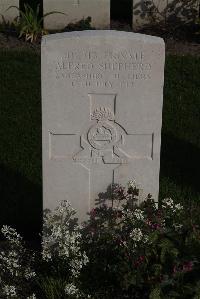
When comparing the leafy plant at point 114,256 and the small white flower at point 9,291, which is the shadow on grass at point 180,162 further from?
the small white flower at point 9,291

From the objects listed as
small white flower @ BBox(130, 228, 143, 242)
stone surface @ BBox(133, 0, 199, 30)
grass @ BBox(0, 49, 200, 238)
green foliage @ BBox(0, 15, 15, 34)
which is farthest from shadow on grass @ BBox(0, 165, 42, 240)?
stone surface @ BBox(133, 0, 199, 30)

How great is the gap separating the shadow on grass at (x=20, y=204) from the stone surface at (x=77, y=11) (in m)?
3.65

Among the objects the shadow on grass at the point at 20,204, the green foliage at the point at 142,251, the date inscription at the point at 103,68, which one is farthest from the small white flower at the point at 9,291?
the date inscription at the point at 103,68

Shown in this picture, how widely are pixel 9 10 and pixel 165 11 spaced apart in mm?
2086

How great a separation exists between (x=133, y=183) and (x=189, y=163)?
76.2 inches

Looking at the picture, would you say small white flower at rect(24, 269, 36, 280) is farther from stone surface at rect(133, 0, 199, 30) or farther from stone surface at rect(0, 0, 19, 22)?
stone surface at rect(133, 0, 199, 30)

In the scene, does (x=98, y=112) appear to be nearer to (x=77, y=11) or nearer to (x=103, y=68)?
(x=103, y=68)

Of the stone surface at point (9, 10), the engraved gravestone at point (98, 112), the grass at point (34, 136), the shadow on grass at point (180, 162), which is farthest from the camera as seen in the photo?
the stone surface at point (9, 10)

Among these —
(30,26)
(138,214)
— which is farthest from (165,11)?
(138,214)

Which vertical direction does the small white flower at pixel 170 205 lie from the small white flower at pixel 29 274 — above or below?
above

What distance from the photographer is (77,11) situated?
964 cm

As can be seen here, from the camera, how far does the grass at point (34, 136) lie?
6.11 meters

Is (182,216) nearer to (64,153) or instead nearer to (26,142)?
(64,153)

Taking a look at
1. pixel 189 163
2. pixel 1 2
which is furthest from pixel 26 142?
pixel 1 2
